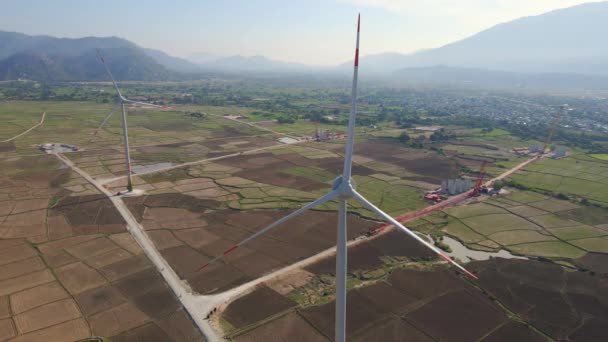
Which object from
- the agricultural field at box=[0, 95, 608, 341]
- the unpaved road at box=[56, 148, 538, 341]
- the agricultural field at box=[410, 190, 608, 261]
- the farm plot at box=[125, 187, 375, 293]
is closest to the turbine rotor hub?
the agricultural field at box=[0, 95, 608, 341]

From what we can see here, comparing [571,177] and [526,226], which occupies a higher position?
[571,177]

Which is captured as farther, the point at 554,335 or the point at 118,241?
the point at 118,241

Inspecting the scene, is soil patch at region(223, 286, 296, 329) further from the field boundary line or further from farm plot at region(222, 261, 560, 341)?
the field boundary line

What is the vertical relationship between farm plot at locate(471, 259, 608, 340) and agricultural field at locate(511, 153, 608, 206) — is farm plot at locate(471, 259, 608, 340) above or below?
above

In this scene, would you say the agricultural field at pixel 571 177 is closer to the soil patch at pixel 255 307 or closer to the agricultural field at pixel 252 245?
the agricultural field at pixel 252 245

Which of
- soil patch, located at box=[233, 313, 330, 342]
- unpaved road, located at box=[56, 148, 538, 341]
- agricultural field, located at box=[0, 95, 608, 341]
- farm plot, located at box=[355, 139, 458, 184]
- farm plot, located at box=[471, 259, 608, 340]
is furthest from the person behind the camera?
farm plot, located at box=[355, 139, 458, 184]

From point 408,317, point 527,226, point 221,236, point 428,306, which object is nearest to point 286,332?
point 408,317

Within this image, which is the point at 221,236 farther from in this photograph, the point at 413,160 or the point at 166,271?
the point at 413,160

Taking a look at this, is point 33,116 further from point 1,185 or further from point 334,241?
point 334,241

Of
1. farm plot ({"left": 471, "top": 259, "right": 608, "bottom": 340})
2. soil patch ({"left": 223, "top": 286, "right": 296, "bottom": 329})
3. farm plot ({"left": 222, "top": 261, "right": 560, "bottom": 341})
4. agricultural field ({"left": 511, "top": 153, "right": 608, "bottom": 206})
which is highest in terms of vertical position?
soil patch ({"left": 223, "top": 286, "right": 296, "bottom": 329})

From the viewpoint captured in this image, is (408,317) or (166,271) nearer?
(408,317)

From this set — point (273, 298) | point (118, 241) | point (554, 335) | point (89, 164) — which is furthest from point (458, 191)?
point (89, 164)
